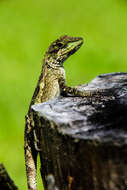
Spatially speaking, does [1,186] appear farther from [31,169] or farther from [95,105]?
[31,169]

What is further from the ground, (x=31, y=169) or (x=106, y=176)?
(x=106, y=176)

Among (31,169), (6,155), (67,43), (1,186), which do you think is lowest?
(6,155)

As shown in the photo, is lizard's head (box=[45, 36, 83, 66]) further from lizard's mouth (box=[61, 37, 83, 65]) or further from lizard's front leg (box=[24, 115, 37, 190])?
lizard's front leg (box=[24, 115, 37, 190])

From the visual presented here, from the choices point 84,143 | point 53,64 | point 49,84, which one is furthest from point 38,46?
point 84,143

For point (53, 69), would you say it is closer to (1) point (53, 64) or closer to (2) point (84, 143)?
(1) point (53, 64)

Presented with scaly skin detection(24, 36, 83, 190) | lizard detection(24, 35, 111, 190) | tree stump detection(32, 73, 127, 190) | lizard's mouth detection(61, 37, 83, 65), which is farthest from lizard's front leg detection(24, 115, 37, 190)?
lizard's mouth detection(61, 37, 83, 65)

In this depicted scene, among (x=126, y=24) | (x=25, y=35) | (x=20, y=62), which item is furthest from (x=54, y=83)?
(x=126, y=24)
